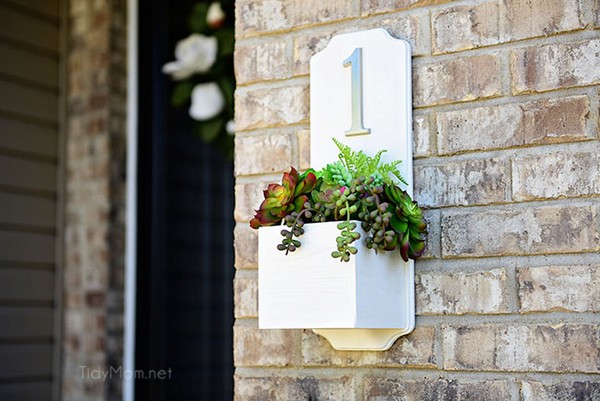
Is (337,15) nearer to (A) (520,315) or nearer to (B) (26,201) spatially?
(A) (520,315)

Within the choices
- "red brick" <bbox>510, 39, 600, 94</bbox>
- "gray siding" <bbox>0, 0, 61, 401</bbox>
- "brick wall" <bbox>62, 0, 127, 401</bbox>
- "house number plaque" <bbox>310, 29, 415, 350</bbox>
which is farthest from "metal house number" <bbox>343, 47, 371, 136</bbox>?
"gray siding" <bbox>0, 0, 61, 401</bbox>

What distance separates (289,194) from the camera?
4.46 feet

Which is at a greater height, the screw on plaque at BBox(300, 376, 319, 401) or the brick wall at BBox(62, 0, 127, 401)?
the brick wall at BBox(62, 0, 127, 401)

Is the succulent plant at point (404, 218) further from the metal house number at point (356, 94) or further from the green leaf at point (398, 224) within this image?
the metal house number at point (356, 94)

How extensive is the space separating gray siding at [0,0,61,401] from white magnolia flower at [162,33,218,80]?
447mm

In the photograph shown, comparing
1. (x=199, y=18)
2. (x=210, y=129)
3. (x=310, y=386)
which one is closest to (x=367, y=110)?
(x=310, y=386)

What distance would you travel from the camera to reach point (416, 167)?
146cm

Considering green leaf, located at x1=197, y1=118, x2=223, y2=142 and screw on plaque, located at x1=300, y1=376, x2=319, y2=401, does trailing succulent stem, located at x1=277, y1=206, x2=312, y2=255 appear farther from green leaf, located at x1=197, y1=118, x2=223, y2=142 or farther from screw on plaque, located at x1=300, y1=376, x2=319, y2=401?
green leaf, located at x1=197, y1=118, x2=223, y2=142

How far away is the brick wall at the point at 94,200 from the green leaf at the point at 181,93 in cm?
18

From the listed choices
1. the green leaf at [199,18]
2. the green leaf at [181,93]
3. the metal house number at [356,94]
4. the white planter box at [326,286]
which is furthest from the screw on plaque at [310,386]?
the green leaf at [199,18]

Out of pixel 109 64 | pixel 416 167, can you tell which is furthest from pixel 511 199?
pixel 109 64

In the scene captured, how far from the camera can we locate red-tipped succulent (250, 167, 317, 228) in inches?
53.6

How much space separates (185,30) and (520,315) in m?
1.90

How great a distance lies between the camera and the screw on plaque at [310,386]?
150 centimetres
